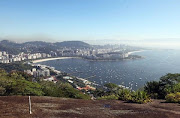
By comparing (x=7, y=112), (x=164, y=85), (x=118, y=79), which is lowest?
(x=118, y=79)

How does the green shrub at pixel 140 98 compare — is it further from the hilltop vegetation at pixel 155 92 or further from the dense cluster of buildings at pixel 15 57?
the dense cluster of buildings at pixel 15 57

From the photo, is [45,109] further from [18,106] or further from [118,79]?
[118,79]

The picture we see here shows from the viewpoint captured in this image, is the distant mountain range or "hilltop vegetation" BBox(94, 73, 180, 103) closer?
"hilltop vegetation" BBox(94, 73, 180, 103)

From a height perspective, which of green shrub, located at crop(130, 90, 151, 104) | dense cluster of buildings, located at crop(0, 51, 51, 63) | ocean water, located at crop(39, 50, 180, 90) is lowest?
ocean water, located at crop(39, 50, 180, 90)

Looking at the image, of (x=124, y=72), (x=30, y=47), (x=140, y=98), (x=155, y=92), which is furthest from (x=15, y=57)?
(x=140, y=98)

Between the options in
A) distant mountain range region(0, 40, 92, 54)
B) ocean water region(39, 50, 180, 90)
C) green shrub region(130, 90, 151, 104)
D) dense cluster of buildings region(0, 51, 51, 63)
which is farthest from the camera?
distant mountain range region(0, 40, 92, 54)

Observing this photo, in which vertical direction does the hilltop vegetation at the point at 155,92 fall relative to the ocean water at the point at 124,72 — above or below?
above

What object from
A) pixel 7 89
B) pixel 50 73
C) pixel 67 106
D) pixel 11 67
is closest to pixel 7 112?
pixel 67 106

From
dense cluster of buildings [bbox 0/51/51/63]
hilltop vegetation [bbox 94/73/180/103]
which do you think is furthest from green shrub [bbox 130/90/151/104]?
dense cluster of buildings [bbox 0/51/51/63]

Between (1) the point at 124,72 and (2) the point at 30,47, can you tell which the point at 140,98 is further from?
(2) the point at 30,47

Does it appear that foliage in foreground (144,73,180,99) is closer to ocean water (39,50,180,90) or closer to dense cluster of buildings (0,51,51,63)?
ocean water (39,50,180,90)

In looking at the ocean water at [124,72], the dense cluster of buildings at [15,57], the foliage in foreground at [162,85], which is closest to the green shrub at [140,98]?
the foliage in foreground at [162,85]
